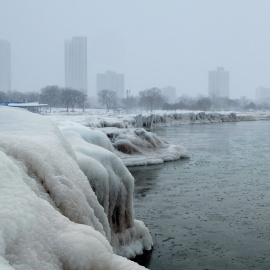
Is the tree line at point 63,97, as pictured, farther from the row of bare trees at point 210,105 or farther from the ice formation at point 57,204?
the ice formation at point 57,204

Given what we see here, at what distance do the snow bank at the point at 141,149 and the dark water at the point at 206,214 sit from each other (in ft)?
6.53

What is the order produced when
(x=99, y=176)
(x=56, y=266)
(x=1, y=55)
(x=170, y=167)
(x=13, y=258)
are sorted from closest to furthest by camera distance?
(x=13, y=258) < (x=56, y=266) < (x=99, y=176) < (x=170, y=167) < (x=1, y=55)

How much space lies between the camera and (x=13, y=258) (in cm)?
269

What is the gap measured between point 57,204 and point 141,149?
18.4 metres

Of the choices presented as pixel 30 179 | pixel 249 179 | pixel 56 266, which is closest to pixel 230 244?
pixel 30 179

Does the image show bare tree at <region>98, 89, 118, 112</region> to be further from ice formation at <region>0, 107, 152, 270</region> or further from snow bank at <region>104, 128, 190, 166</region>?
ice formation at <region>0, 107, 152, 270</region>

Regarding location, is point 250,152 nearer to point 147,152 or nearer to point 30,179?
point 147,152

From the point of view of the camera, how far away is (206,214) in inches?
400

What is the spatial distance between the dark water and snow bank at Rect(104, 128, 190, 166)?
1990 mm

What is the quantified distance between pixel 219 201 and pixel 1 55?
173 m

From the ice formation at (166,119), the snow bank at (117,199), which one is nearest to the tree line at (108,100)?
the ice formation at (166,119)

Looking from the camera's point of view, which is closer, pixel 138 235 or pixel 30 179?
pixel 30 179

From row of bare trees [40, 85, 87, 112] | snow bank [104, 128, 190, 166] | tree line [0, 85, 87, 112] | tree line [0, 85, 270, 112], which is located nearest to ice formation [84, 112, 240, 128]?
snow bank [104, 128, 190, 166]

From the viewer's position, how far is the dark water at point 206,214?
24.4ft
